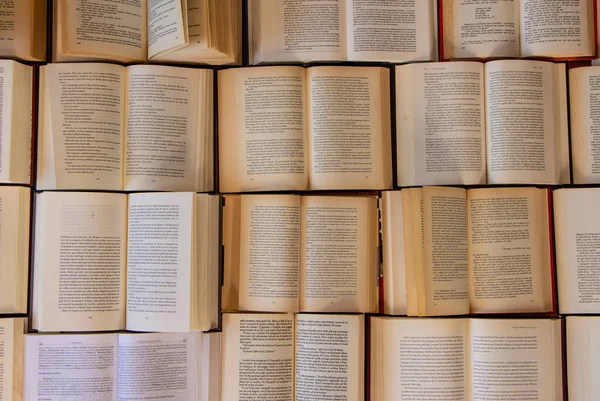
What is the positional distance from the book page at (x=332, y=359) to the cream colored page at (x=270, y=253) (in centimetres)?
7

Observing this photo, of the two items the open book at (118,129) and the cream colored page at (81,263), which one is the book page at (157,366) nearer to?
the cream colored page at (81,263)

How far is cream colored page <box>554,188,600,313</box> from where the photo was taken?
3.48 ft

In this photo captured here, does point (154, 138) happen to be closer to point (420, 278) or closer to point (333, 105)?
point (333, 105)

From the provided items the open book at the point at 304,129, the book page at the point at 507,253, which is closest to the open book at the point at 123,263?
the open book at the point at 304,129

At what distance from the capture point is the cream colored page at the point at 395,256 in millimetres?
1063

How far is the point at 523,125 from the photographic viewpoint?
1074 mm

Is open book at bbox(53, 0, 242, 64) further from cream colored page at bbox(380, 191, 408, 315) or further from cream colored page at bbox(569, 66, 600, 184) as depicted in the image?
cream colored page at bbox(569, 66, 600, 184)

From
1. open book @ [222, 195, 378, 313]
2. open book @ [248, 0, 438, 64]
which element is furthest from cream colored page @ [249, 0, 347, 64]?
open book @ [222, 195, 378, 313]

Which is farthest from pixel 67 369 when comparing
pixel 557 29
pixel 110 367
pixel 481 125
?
pixel 557 29

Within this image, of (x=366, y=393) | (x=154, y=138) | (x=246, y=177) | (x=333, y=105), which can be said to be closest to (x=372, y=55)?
(x=333, y=105)

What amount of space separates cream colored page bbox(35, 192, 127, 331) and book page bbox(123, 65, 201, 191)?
8cm

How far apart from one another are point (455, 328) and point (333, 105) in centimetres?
48

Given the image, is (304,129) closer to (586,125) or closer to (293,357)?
(293,357)

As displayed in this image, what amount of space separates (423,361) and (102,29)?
2.81 ft
